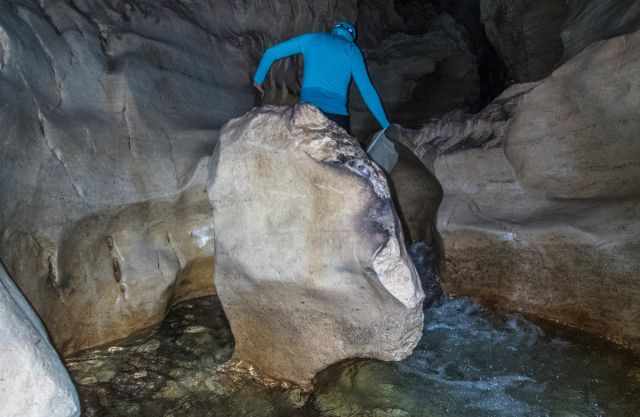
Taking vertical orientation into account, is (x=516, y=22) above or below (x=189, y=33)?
above

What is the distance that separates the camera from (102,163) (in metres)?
3.39

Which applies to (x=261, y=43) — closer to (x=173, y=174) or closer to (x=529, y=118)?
(x=173, y=174)

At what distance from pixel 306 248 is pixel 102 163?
62.1 inches

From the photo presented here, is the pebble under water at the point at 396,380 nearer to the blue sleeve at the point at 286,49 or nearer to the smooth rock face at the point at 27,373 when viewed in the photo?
the smooth rock face at the point at 27,373

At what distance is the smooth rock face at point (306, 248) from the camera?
260 centimetres

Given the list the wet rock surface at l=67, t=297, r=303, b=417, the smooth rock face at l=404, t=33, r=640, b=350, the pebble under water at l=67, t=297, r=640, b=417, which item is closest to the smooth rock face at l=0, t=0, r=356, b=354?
the wet rock surface at l=67, t=297, r=303, b=417

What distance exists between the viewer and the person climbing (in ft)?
13.5

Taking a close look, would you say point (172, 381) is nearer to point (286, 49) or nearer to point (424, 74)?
point (286, 49)

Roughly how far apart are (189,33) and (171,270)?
225cm

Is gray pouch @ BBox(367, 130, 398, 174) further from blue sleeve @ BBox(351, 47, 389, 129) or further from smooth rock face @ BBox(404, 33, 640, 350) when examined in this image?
smooth rock face @ BBox(404, 33, 640, 350)

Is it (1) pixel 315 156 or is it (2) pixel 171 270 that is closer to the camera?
(1) pixel 315 156

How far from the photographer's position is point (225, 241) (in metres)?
3.05

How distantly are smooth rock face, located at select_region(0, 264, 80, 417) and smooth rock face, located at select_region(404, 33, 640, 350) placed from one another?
3.08m

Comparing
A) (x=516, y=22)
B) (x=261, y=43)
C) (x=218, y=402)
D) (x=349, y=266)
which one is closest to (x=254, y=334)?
(x=218, y=402)
